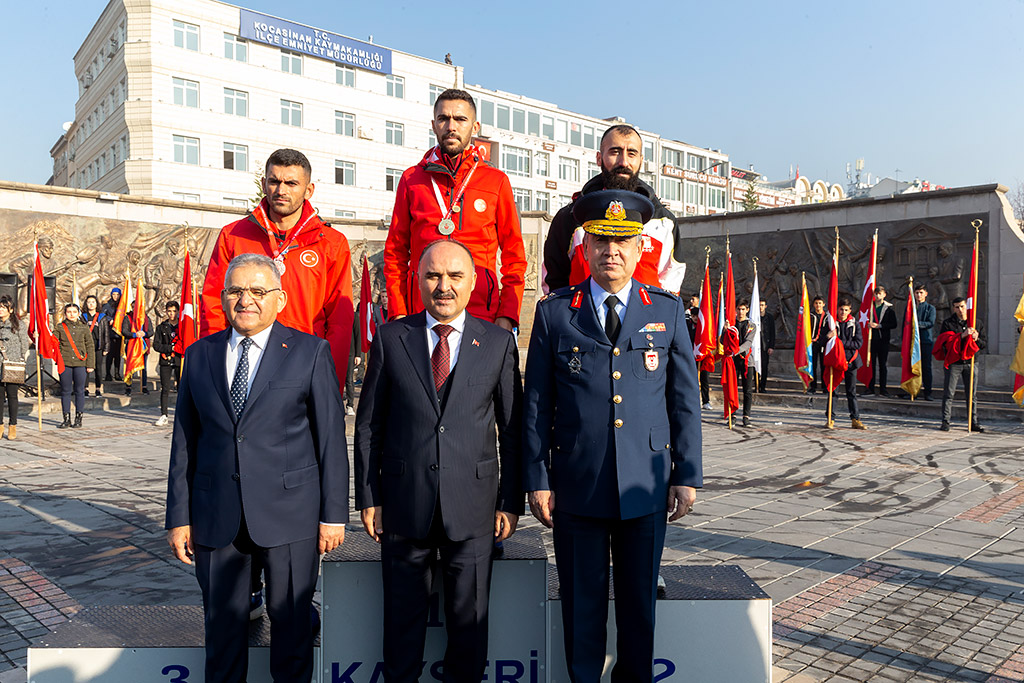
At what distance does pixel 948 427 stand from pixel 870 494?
5.79 m

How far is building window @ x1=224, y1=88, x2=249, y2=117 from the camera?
39.9 m

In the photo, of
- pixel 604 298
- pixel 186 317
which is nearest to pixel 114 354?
pixel 186 317

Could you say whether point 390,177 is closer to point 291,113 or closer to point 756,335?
point 291,113

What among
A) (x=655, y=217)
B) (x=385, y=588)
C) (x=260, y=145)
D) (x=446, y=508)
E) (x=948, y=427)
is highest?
(x=260, y=145)

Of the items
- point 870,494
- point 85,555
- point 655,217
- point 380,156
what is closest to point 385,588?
point 655,217

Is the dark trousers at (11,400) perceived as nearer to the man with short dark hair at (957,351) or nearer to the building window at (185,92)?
the man with short dark hair at (957,351)

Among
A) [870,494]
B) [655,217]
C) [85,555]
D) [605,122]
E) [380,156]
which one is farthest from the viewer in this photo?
[605,122]

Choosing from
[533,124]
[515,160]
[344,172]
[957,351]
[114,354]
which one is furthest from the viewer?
[533,124]

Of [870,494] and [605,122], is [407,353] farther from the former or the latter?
[605,122]

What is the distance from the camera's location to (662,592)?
3.43m

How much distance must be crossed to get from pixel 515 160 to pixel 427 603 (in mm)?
54436

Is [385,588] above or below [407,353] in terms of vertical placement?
below

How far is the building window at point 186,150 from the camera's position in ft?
125

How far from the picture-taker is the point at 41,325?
1261 centimetres
